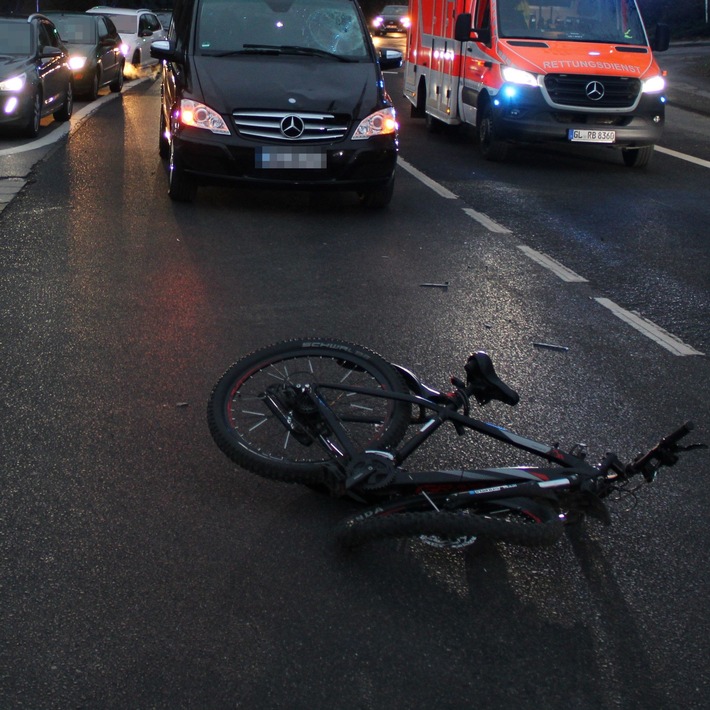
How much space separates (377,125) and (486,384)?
6.54 meters

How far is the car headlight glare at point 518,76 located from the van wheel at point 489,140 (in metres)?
0.55

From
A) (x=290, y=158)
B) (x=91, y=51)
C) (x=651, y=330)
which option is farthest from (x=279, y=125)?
(x=91, y=51)

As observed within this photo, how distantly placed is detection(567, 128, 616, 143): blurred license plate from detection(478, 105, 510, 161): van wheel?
893 mm

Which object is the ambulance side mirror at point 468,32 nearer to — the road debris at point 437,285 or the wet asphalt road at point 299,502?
the wet asphalt road at point 299,502

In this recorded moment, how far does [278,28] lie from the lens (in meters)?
11.2

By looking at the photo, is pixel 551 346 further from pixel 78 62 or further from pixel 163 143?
pixel 78 62

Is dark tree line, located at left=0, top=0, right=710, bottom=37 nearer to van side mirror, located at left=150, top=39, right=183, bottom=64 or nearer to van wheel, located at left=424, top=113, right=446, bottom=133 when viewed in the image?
van wheel, located at left=424, top=113, right=446, bottom=133

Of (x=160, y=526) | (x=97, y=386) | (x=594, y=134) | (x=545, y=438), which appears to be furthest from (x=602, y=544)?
(x=594, y=134)

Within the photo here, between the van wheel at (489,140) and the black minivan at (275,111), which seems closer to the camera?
the black minivan at (275,111)

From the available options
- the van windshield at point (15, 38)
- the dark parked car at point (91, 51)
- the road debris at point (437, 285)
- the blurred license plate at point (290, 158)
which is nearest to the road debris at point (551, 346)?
the road debris at point (437, 285)

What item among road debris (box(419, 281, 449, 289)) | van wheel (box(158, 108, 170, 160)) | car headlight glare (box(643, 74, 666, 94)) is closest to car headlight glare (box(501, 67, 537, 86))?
car headlight glare (box(643, 74, 666, 94))

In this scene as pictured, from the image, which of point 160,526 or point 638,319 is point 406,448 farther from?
point 638,319

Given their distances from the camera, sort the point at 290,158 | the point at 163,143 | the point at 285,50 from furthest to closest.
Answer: the point at 163,143 < the point at 285,50 < the point at 290,158

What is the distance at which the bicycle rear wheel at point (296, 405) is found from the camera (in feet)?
13.8
